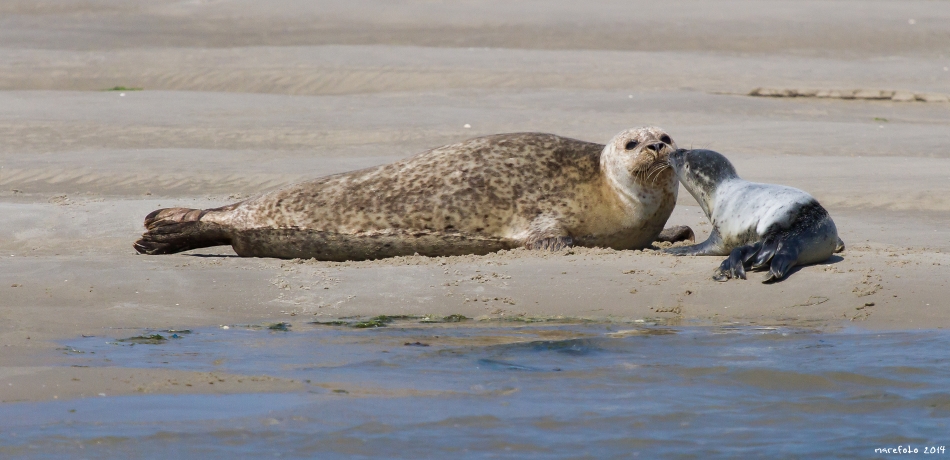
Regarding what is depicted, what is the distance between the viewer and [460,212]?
6.66 m

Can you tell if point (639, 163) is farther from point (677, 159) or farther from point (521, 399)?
point (521, 399)

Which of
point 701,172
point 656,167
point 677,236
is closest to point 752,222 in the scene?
point 701,172

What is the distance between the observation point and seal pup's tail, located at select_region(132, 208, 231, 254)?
6746 mm

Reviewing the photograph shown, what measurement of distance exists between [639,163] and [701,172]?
348 mm

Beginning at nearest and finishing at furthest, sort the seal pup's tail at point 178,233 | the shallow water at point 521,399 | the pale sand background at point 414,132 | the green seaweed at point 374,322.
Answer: the shallow water at point 521,399
the green seaweed at point 374,322
the pale sand background at point 414,132
the seal pup's tail at point 178,233

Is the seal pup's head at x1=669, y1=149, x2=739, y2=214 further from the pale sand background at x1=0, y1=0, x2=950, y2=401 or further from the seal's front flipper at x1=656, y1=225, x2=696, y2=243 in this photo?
the pale sand background at x1=0, y1=0, x2=950, y2=401

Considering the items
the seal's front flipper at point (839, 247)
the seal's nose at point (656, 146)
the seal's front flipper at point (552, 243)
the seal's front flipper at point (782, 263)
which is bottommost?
the seal's front flipper at point (552, 243)

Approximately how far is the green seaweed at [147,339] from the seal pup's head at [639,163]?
2843 mm

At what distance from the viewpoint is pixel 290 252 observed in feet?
22.2

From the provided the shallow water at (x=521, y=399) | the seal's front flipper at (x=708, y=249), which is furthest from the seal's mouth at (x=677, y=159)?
the shallow water at (x=521, y=399)

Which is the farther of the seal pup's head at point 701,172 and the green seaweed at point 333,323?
the seal pup's head at point 701,172

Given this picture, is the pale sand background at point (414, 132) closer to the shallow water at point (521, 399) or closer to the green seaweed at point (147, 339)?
the green seaweed at point (147, 339)

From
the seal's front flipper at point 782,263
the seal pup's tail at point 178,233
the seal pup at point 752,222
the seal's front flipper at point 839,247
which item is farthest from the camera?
the seal pup's tail at point 178,233

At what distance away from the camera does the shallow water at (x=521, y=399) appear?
3416 mm
